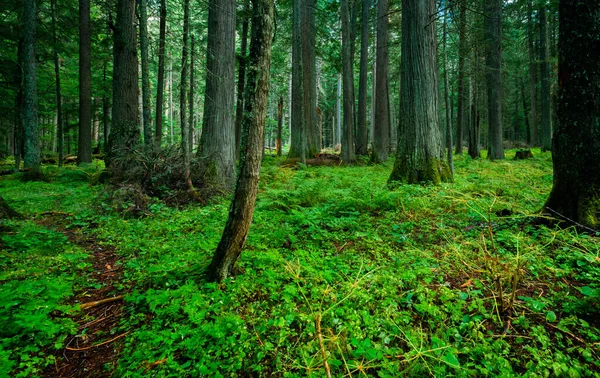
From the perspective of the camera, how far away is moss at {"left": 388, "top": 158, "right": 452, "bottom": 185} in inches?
268

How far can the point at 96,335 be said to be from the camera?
2447 mm

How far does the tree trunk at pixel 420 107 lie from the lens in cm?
694

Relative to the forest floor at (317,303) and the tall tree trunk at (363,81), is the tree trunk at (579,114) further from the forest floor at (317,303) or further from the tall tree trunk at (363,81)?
the tall tree trunk at (363,81)

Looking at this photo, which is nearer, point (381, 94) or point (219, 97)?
point (219, 97)

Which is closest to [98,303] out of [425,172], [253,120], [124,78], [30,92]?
[253,120]

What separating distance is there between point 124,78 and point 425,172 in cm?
944

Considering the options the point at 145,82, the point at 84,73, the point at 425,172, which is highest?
the point at 84,73

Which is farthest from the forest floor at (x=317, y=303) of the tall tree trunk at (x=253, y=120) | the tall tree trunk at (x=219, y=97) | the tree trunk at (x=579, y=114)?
the tall tree trunk at (x=219, y=97)

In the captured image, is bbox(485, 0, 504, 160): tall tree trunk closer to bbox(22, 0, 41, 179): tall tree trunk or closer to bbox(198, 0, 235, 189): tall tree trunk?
bbox(198, 0, 235, 189): tall tree trunk

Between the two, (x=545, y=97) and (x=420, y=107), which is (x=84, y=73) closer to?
(x=420, y=107)

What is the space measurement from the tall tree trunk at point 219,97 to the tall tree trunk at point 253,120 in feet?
16.8

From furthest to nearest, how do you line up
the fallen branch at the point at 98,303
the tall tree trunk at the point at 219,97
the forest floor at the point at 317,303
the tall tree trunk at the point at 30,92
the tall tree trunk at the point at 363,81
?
1. the tall tree trunk at the point at 363,81
2. the tall tree trunk at the point at 30,92
3. the tall tree trunk at the point at 219,97
4. the fallen branch at the point at 98,303
5. the forest floor at the point at 317,303

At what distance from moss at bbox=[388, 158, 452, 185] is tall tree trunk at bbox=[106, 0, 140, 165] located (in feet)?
25.7

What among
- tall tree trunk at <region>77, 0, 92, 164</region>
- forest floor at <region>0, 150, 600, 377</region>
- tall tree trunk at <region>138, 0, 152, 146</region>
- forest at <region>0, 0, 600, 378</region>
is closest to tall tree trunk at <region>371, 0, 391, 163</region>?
forest at <region>0, 0, 600, 378</region>
